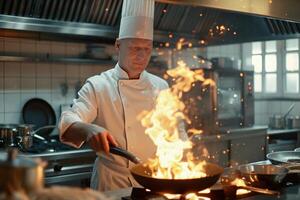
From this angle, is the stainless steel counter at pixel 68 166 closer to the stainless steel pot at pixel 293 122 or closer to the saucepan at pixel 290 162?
the saucepan at pixel 290 162

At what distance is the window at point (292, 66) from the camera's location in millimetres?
4930

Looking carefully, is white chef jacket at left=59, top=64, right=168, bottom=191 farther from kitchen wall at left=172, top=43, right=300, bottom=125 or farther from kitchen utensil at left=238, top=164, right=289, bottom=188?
kitchen wall at left=172, top=43, right=300, bottom=125

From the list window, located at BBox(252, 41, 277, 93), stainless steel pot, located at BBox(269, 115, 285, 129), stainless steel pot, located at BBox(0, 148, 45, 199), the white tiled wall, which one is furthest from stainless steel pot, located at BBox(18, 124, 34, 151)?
window, located at BBox(252, 41, 277, 93)

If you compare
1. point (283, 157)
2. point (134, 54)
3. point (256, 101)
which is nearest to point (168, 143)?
point (134, 54)

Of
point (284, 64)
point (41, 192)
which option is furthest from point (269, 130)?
point (41, 192)

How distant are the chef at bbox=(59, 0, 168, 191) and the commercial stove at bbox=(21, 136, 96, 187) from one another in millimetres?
A: 820

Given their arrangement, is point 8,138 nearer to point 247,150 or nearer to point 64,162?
point 64,162

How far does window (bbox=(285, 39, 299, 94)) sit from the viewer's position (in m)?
4.93

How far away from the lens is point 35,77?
3.72m

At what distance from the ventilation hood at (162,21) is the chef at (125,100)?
220 millimetres

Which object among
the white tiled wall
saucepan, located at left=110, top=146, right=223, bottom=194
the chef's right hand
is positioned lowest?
saucepan, located at left=110, top=146, right=223, bottom=194

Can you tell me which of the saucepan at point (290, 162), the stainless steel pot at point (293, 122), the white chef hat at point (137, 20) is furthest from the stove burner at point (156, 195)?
the stainless steel pot at point (293, 122)

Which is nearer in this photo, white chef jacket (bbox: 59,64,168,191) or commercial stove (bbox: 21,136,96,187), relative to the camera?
white chef jacket (bbox: 59,64,168,191)

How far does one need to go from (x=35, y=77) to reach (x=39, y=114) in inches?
13.9
